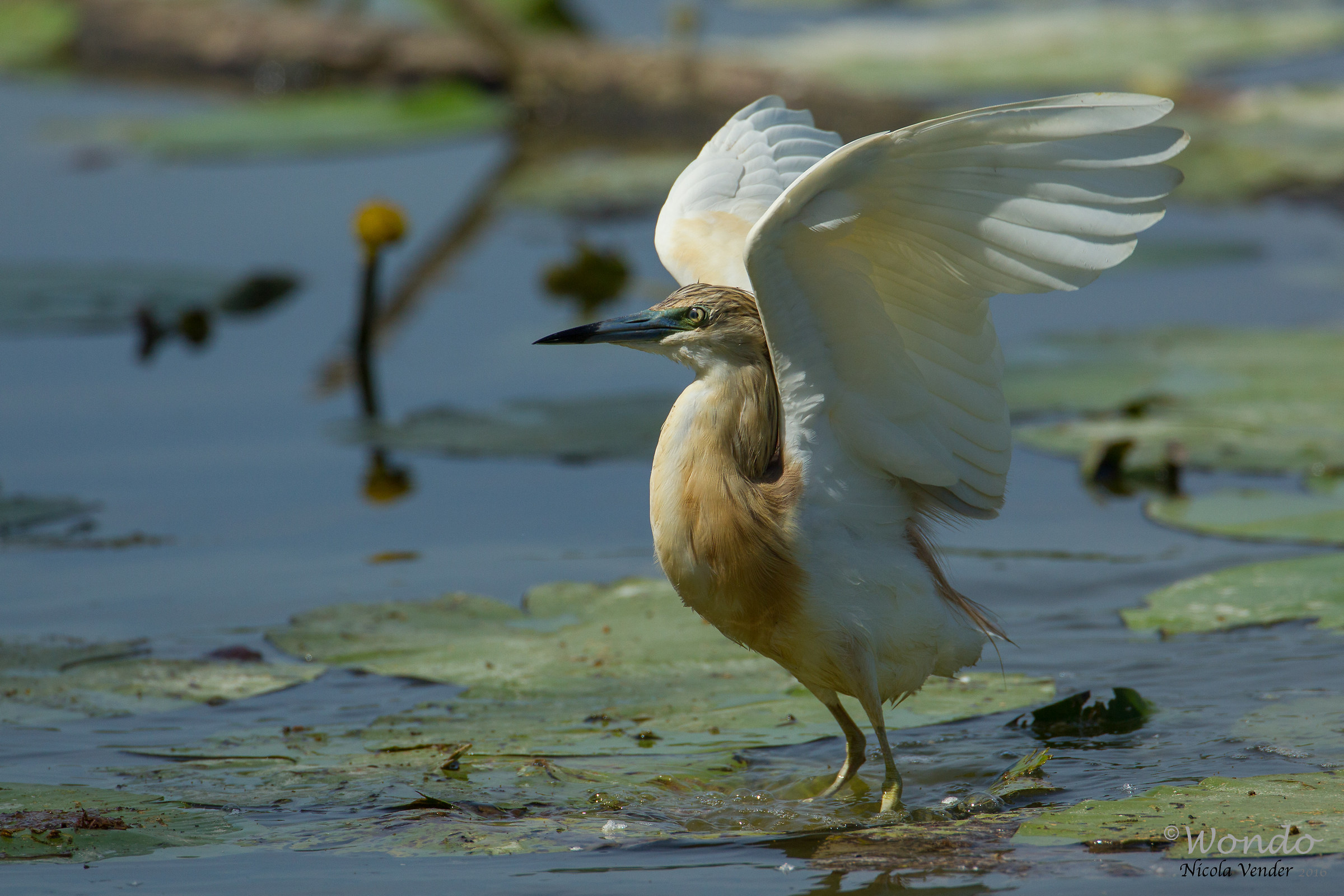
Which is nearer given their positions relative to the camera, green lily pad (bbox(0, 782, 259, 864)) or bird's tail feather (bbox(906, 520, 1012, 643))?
green lily pad (bbox(0, 782, 259, 864))

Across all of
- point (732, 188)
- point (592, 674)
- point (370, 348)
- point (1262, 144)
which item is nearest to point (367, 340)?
point (370, 348)

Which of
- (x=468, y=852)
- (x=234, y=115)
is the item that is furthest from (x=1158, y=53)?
(x=468, y=852)

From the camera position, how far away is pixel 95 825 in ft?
9.78

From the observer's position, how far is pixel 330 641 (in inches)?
158

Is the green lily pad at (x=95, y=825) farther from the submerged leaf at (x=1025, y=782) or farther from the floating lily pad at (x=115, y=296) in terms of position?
the floating lily pad at (x=115, y=296)

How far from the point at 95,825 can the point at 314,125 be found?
7.49 metres

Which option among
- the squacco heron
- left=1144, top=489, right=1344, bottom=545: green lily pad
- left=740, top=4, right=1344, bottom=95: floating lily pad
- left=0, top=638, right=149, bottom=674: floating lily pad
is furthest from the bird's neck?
left=740, top=4, right=1344, bottom=95: floating lily pad

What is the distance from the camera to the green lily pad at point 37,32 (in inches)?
475

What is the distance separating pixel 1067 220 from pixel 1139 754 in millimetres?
1286

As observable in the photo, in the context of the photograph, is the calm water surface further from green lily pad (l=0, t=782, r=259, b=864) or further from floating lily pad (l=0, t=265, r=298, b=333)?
floating lily pad (l=0, t=265, r=298, b=333)

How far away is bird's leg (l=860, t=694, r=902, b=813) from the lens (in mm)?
3270

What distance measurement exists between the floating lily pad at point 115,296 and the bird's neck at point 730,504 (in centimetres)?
432

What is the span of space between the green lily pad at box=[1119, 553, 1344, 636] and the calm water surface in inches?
2.9

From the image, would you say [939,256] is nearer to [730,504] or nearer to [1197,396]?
[730,504]
